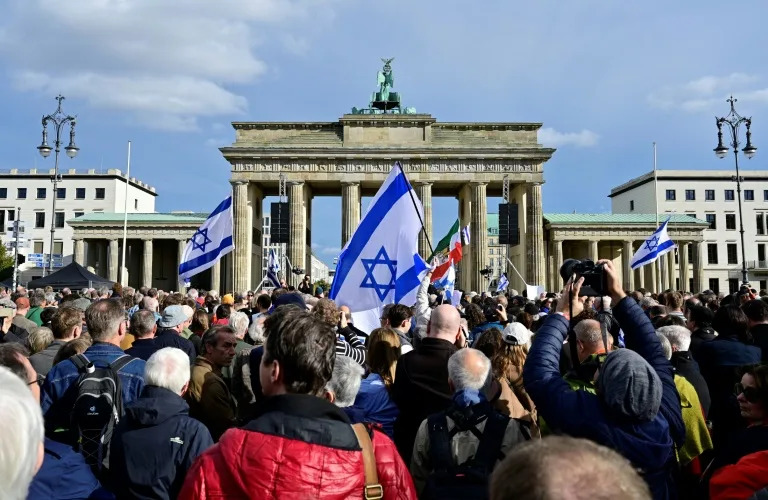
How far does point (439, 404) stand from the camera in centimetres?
485

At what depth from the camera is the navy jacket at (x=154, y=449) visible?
12.1 ft

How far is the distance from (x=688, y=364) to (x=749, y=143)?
23.0 meters

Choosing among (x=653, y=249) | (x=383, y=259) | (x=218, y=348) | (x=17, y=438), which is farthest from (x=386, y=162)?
(x=17, y=438)

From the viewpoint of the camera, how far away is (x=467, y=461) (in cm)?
351

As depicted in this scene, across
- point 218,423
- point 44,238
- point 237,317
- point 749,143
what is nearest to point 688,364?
point 218,423

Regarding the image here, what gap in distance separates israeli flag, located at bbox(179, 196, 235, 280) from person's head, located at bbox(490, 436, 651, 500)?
16.9 meters

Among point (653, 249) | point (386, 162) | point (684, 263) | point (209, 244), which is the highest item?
point (386, 162)

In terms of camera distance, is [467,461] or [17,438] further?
[467,461]

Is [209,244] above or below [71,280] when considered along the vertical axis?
above

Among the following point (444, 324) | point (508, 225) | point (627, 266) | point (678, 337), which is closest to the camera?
point (444, 324)

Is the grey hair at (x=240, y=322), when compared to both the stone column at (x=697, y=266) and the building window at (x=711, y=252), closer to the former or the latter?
the stone column at (x=697, y=266)

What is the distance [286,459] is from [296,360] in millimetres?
484

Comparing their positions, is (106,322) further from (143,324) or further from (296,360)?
(296,360)

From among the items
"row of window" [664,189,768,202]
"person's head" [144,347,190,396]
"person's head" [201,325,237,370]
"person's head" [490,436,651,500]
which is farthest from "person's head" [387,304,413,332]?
"row of window" [664,189,768,202]
